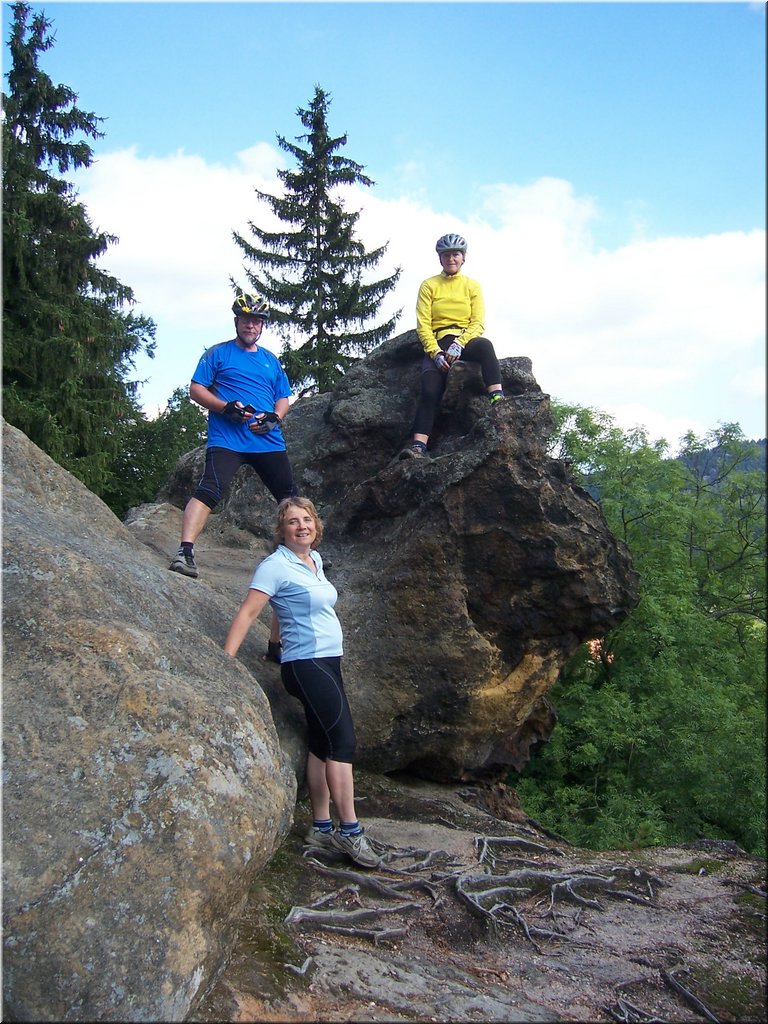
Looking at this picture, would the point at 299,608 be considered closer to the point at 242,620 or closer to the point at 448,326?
the point at 242,620

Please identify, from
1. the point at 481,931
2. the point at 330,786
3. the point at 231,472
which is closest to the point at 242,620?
the point at 330,786

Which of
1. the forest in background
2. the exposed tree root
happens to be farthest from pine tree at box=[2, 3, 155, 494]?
the exposed tree root

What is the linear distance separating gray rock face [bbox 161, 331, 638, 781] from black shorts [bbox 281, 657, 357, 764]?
1454mm

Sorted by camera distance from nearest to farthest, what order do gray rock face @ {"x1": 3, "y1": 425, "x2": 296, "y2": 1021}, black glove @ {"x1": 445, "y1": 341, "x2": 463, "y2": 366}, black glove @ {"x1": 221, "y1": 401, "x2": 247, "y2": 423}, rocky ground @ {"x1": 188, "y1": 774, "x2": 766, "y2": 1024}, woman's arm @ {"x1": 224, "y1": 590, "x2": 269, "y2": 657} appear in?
gray rock face @ {"x1": 3, "y1": 425, "x2": 296, "y2": 1021} → rocky ground @ {"x1": 188, "y1": 774, "x2": 766, "y2": 1024} → woman's arm @ {"x1": 224, "y1": 590, "x2": 269, "y2": 657} → black glove @ {"x1": 221, "y1": 401, "x2": 247, "y2": 423} → black glove @ {"x1": 445, "y1": 341, "x2": 463, "y2": 366}

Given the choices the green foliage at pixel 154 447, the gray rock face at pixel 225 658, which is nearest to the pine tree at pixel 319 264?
the green foliage at pixel 154 447

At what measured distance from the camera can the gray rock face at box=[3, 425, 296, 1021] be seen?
112 inches

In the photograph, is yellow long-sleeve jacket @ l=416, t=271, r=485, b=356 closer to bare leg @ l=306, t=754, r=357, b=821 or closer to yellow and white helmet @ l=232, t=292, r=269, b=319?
yellow and white helmet @ l=232, t=292, r=269, b=319

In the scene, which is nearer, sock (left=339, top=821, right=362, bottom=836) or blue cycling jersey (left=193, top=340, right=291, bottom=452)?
sock (left=339, top=821, right=362, bottom=836)

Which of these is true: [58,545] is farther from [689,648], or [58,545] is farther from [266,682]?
[689,648]

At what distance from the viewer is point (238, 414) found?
235 inches

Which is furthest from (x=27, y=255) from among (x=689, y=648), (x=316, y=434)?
(x=689, y=648)

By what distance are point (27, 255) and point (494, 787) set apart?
14.2 m

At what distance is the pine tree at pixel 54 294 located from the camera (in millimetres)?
15383

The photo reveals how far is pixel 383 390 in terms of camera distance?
28.1 feet
